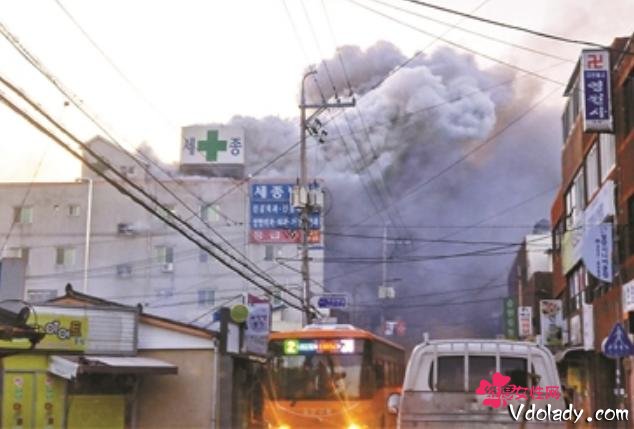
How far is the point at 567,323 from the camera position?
131ft

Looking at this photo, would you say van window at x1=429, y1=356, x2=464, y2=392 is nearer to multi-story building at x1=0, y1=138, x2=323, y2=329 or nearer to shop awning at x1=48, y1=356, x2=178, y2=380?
shop awning at x1=48, y1=356, x2=178, y2=380

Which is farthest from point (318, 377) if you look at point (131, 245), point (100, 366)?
point (131, 245)

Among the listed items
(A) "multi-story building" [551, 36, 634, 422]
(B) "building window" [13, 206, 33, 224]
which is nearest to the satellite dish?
(A) "multi-story building" [551, 36, 634, 422]

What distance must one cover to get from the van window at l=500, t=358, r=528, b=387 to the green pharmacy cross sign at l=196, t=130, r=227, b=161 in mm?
49804

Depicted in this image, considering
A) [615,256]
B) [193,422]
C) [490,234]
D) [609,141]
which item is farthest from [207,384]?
[490,234]

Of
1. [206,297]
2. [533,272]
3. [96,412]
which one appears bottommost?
[96,412]

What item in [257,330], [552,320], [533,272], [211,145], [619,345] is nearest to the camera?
[619,345]

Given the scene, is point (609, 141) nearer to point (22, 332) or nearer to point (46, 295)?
point (22, 332)

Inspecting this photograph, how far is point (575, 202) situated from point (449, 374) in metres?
25.4

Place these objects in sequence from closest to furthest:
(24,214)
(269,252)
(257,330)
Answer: (257,330) < (269,252) < (24,214)

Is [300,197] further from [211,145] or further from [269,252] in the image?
[211,145]

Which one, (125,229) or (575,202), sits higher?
(125,229)

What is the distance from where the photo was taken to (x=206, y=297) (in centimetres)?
5744

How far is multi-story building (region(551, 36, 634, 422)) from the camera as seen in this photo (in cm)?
2436
